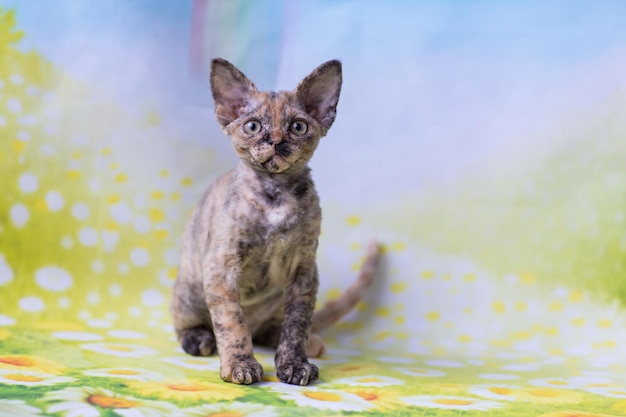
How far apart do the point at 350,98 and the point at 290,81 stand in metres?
0.26

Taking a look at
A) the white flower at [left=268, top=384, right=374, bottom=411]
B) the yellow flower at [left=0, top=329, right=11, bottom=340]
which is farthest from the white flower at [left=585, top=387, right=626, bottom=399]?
the yellow flower at [left=0, top=329, right=11, bottom=340]

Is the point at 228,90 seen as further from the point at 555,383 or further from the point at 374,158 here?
the point at 555,383

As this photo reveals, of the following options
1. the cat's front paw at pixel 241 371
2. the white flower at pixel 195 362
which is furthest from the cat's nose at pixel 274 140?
the white flower at pixel 195 362

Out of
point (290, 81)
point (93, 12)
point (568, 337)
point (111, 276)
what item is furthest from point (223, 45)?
point (568, 337)

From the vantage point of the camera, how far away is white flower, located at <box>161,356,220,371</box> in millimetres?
2287

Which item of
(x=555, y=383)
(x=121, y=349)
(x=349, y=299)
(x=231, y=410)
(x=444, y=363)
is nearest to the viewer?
(x=231, y=410)

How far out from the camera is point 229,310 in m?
2.17

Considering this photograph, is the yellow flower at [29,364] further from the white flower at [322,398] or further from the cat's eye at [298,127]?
the cat's eye at [298,127]

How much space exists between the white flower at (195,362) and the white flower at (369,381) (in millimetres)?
390

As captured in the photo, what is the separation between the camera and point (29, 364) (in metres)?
2.16

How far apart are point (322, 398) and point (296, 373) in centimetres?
16

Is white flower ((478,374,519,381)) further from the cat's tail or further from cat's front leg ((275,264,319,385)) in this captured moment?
the cat's tail

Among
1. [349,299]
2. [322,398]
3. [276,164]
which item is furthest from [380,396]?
[349,299]

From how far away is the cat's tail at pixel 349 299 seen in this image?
2879 mm
